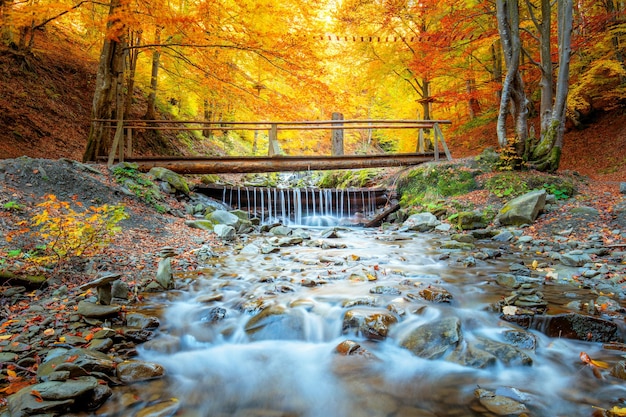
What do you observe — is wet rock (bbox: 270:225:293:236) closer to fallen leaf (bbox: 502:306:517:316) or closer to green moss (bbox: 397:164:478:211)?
green moss (bbox: 397:164:478:211)

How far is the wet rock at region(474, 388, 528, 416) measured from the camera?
7.27ft

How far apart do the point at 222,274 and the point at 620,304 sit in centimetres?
460

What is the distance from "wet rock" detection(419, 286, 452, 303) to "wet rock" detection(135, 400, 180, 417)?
9.05ft

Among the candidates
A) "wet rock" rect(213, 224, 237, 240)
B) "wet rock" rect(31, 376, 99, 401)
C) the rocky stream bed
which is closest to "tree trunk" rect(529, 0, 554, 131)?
the rocky stream bed

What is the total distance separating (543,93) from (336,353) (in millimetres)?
9612

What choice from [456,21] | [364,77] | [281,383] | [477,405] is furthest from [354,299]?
[364,77]

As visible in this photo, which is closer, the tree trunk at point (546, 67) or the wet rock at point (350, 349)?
the wet rock at point (350, 349)

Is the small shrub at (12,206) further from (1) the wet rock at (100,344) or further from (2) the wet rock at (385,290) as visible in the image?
(2) the wet rock at (385,290)

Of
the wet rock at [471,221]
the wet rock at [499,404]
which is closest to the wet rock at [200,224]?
the wet rock at [471,221]

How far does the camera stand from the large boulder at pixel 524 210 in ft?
23.6

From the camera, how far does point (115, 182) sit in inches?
314

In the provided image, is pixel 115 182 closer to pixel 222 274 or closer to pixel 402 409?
pixel 222 274

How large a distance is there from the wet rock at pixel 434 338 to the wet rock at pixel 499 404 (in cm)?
57

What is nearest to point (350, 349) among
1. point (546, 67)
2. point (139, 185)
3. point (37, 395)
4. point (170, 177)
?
point (37, 395)
